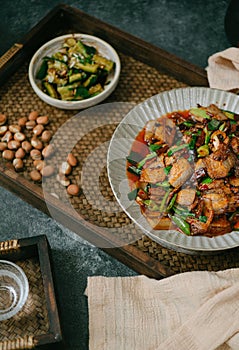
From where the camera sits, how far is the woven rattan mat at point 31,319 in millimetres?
1778

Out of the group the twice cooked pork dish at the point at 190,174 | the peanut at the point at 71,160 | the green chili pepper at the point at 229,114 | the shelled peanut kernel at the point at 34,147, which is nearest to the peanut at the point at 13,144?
the shelled peanut kernel at the point at 34,147

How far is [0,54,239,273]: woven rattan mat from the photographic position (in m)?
1.92

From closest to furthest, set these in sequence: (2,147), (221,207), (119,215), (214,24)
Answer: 1. (221,207)
2. (119,215)
3. (2,147)
4. (214,24)

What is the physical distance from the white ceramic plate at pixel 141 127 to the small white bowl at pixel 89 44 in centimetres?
19

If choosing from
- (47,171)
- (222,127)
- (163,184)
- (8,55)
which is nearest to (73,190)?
(47,171)

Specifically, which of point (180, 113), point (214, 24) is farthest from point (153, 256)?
point (214, 24)

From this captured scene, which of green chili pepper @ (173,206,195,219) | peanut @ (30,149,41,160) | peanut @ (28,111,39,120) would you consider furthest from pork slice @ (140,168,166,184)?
peanut @ (28,111,39,120)

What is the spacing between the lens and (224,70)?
7.43ft

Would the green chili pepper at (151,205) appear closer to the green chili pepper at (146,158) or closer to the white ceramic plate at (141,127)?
the white ceramic plate at (141,127)

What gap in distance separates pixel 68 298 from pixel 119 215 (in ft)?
1.10

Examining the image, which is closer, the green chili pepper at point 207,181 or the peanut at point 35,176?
the green chili pepper at point 207,181

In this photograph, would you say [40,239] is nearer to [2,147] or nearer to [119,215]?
[119,215]

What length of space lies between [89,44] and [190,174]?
824 mm

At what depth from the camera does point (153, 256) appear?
75.4 inches
